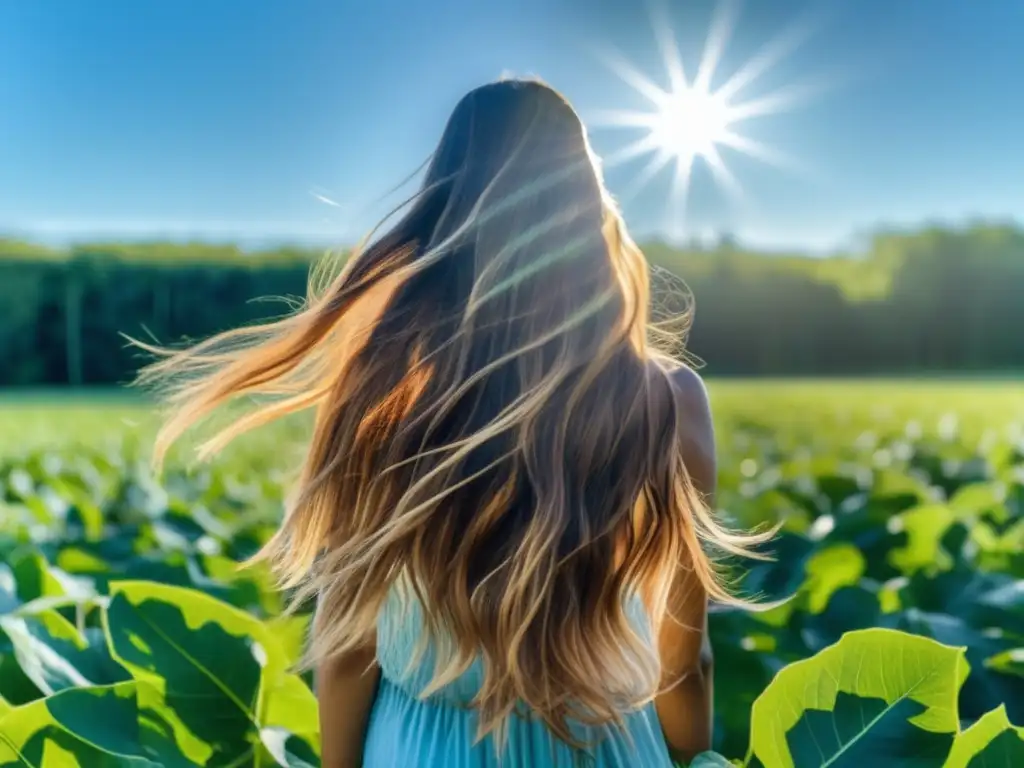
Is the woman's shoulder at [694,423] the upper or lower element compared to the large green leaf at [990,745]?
upper

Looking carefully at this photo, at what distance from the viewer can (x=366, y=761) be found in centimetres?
130

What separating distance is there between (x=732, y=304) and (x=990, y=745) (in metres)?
48.2

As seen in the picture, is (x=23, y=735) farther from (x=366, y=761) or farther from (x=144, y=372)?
(x=144, y=372)

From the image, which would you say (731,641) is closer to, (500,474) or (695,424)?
(695,424)

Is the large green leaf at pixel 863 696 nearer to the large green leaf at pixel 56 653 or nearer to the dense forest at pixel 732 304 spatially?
the large green leaf at pixel 56 653

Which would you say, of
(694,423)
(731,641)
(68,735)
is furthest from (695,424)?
(68,735)

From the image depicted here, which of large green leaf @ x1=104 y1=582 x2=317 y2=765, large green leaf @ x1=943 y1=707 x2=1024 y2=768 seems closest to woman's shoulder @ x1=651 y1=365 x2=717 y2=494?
large green leaf @ x1=943 y1=707 x2=1024 y2=768

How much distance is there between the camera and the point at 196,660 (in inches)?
48.9

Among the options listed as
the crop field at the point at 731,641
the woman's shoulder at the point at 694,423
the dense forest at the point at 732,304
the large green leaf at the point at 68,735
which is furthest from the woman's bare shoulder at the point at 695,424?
the dense forest at the point at 732,304

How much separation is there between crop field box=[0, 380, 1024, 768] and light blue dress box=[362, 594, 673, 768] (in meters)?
0.12

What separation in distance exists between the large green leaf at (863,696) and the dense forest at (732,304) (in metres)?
41.2

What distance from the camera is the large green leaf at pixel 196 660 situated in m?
1.23

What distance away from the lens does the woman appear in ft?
3.89

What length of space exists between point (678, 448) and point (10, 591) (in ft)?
3.69
